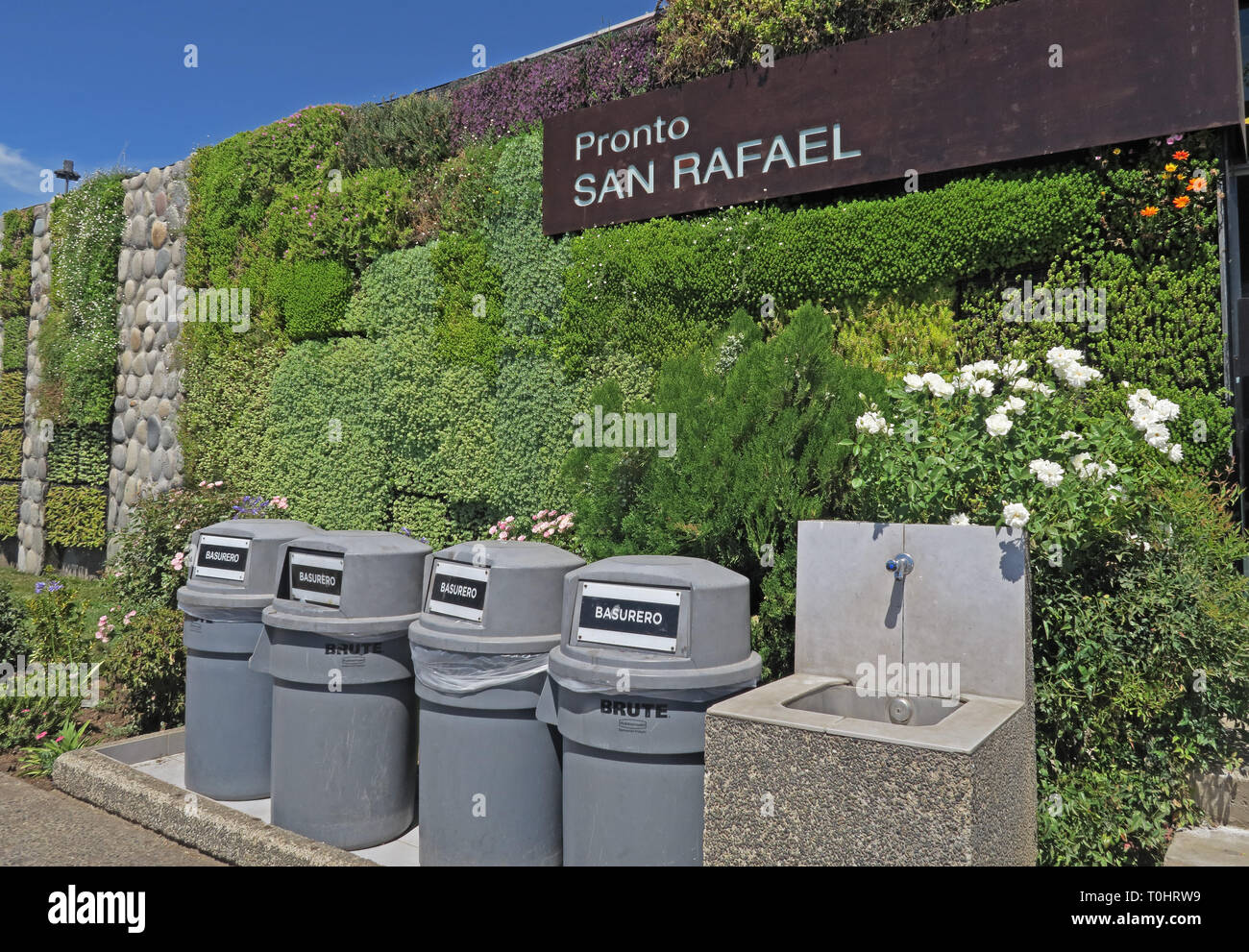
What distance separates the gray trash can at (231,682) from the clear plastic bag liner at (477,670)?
150 cm

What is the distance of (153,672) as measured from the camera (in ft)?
20.4

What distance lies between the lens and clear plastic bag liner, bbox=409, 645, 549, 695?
12.6 feet

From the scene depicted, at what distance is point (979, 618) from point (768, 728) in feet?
3.59

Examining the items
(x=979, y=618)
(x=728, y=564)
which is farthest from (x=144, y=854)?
(x=979, y=618)

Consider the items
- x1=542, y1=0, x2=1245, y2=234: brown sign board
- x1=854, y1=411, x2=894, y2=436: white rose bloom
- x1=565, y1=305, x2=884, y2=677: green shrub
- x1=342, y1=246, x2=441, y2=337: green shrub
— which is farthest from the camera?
x1=342, y1=246, x2=441, y2=337: green shrub

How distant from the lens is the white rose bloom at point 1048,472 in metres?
3.88

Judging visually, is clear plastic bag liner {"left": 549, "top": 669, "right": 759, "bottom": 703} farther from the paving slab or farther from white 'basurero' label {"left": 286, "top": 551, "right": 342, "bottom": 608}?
the paving slab

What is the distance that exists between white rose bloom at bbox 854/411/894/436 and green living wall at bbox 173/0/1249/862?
0.38 meters

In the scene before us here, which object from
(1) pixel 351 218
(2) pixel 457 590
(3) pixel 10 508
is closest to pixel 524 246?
(1) pixel 351 218

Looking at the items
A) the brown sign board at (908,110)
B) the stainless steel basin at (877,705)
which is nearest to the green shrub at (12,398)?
the brown sign board at (908,110)

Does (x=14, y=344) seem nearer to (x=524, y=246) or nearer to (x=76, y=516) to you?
(x=76, y=516)

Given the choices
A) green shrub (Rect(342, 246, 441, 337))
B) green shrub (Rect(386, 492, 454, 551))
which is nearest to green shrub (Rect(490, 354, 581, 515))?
green shrub (Rect(386, 492, 454, 551))

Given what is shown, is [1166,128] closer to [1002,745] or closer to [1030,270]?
[1030,270]
